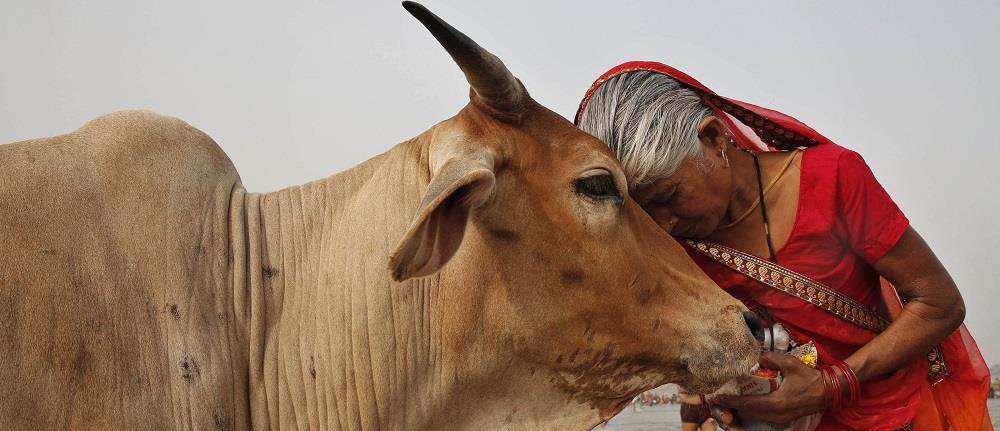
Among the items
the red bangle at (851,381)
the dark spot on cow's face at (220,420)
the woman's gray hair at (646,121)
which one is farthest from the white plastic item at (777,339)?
the dark spot on cow's face at (220,420)

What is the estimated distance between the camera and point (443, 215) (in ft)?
7.80

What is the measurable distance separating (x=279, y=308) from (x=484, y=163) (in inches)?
31.8

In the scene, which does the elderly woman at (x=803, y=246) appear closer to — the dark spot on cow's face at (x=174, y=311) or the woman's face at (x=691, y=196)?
the woman's face at (x=691, y=196)

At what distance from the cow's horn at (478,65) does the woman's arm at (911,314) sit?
1.55 m

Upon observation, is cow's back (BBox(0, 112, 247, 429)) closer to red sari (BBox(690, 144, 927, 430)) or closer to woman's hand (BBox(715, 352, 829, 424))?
woman's hand (BBox(715, 352, 829, 424))

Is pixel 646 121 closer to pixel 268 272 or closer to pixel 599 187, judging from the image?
pixel 599 187

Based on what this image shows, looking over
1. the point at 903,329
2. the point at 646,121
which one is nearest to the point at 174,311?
the point at 646,121

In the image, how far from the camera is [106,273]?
92.4 inches

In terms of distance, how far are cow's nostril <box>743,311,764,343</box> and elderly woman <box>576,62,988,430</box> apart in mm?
236

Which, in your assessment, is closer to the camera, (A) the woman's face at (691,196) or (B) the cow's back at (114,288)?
(B) the cow's back at (114,288)

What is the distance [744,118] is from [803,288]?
793mm

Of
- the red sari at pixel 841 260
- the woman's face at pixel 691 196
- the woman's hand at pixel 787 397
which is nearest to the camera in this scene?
the woman's hand at pixel 787 397

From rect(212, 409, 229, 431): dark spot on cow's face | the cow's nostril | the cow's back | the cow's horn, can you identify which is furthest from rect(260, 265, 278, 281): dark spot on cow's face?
the cow's nostril

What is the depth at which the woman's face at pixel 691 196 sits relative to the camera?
3268 mm
